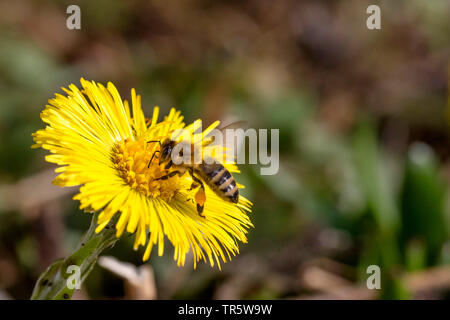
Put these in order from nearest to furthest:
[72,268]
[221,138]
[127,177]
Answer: [72,268]
[127,177]
[221,138]

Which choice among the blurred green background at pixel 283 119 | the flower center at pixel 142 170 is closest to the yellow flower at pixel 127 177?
the flower center at pixel 142 170

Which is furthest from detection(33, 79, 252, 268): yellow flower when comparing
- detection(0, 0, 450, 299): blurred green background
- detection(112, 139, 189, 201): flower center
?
detection(0, 0, 450, 299): blurred green background

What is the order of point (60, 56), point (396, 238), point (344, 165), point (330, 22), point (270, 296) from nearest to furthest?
point (270, 296) → point (396, 238) → point (344, 165) → point (60, 56) → point (330, 22)

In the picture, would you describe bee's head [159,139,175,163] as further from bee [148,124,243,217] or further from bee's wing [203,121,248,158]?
bee's wing [203,121,248,158]

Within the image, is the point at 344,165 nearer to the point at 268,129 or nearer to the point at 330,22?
the point at 268,129

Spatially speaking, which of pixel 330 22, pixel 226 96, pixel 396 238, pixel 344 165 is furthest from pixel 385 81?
pixel 396 238

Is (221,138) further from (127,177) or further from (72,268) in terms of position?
(72,268)

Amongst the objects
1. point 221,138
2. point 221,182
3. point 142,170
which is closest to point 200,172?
point 221,182
